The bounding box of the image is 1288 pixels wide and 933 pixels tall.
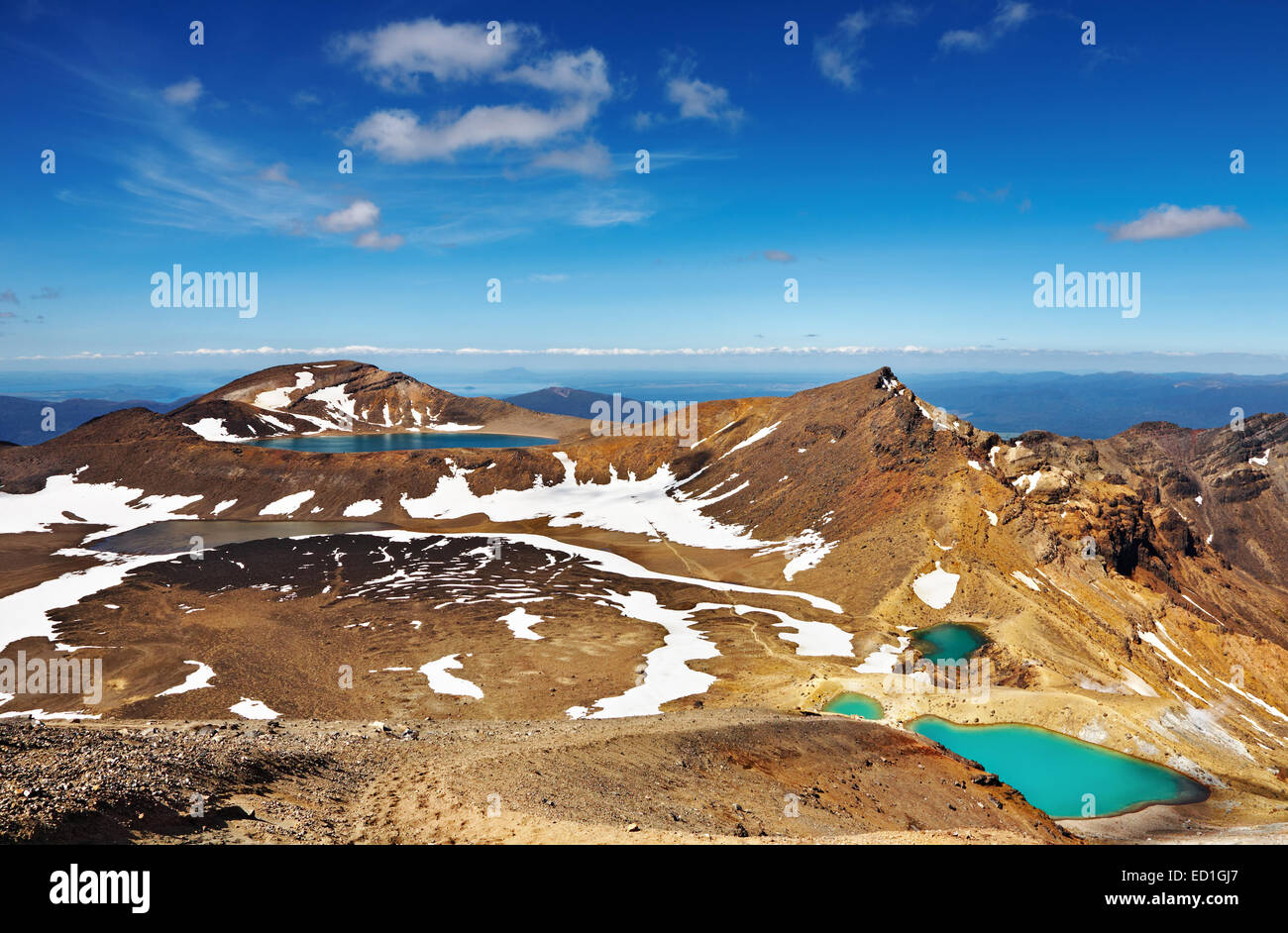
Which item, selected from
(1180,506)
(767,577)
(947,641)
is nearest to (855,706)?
(947,641)

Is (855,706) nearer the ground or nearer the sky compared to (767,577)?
nearer the ground

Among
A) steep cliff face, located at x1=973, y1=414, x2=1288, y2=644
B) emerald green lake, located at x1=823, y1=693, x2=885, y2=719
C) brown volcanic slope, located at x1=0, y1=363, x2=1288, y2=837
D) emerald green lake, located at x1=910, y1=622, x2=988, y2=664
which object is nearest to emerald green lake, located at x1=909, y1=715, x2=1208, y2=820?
brown volcanic slope, located at x1=0, y1=363, x2=1288, y2=837

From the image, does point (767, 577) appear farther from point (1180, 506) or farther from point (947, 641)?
point (1180, 506)
